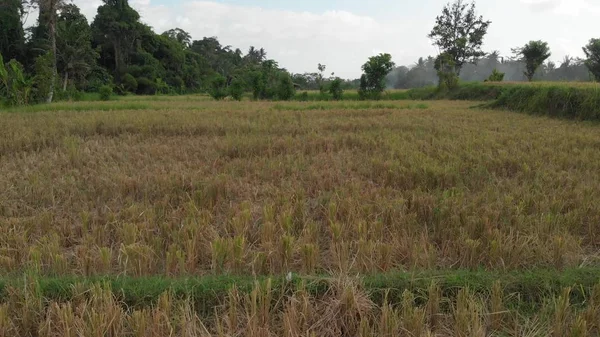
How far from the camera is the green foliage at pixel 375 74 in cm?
2514

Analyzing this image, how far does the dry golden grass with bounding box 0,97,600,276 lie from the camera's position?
109 inches

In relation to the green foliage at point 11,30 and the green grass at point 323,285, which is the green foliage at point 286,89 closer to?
the green foliage at point 11,30

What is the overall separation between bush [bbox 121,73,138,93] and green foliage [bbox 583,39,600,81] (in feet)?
110

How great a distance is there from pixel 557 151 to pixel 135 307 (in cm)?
611

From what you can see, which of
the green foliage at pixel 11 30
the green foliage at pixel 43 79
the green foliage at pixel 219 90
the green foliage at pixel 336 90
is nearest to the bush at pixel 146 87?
the green foliage at pixel 11 30

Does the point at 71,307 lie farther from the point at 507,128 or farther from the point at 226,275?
the point at 507,128

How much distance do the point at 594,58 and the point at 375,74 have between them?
17145 millimetres

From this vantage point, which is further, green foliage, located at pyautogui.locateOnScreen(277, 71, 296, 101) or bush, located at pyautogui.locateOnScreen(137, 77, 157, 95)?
bush, located at pyautogui.locateOnScreen(137, 77, 157, 95)

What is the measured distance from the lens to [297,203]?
3.82 m

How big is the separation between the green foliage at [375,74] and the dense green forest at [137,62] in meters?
0.06

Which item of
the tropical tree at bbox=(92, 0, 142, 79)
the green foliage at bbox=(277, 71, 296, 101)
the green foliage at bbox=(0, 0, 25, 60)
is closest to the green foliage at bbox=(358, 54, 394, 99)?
the green foliage at bbox=(277, 71, 296, 101)

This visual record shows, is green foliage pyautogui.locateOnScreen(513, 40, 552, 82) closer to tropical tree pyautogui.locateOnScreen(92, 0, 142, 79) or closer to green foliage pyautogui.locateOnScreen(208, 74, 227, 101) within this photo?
green foliage pyautogui.locateOnScreen(208, 74, 227, 101)

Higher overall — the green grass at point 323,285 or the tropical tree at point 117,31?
the tropical tree at point 117,31

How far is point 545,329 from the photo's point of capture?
2.04m
